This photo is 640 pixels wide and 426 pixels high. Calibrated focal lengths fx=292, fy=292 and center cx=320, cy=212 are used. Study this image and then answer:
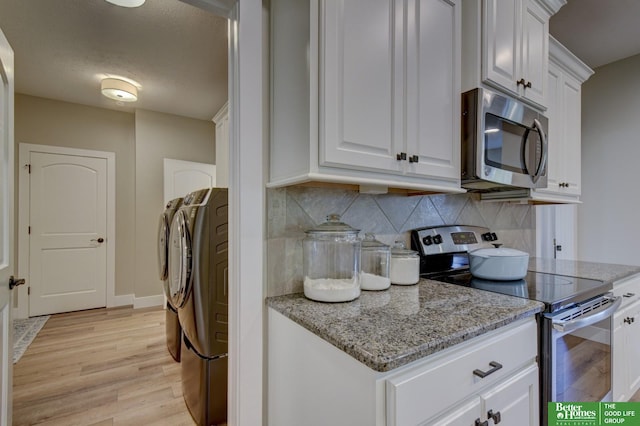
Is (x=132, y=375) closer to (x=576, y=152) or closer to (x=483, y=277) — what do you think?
(x=483, y=277)

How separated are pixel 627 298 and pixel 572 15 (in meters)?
2.08

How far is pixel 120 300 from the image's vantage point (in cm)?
401

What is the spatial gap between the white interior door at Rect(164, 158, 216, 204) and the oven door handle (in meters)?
4.19

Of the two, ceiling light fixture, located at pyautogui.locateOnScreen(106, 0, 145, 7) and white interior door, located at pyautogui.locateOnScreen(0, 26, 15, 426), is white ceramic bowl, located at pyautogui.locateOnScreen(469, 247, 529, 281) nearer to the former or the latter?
white interior door, located at pyautogui.locateOnScreen(0, 26, 15, 426)

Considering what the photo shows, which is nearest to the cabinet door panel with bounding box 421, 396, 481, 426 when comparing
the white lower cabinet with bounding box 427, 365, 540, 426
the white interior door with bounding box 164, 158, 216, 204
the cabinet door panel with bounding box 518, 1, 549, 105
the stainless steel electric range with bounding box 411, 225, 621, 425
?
the white lower cabinet with bounding box 427, 365, 540, 426

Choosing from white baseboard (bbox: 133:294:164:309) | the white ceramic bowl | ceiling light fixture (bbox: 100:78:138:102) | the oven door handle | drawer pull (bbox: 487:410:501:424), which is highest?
ceiling light fixture (bbox: 100:78:138:102)

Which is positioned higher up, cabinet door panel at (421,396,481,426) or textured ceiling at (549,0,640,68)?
textured ceiling at (549,0,640,68)

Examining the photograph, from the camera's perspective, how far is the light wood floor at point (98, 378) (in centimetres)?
182

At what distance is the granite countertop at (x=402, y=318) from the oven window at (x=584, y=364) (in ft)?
0.89

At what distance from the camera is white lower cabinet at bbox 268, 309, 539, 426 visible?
2.32 ft

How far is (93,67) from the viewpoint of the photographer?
2881mm

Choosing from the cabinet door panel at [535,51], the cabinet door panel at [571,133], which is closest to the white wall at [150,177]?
the cabinet door panel at [535,51]

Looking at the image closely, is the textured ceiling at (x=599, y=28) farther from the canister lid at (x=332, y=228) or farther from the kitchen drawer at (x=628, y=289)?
the canister lid at (x=332, y=228)

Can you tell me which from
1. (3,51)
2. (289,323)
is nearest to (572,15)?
(289,323)
